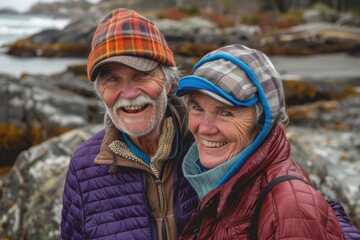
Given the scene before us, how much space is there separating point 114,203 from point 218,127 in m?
0.93

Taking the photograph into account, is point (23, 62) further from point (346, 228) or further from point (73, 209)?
point (346, 228)

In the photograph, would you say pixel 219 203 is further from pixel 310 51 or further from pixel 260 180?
pixel 310 51

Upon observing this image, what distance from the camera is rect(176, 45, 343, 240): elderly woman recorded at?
67.7 inches

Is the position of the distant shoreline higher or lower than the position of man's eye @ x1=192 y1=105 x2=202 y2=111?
lower

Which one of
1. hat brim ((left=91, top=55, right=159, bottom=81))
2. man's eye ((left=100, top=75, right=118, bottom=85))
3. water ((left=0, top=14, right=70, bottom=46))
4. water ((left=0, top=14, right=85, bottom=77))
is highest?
hat brim ((left=91, top=55, right=159, bottom=81))

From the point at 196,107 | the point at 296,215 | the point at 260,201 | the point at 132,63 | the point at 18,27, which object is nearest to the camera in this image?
the point at 296,215

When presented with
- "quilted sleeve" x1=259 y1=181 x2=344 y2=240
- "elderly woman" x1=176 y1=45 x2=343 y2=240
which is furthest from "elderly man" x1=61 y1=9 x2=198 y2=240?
"quilted sleeve" x1=259 y1=181 x2=344 y2=240

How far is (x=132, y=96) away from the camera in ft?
8.65

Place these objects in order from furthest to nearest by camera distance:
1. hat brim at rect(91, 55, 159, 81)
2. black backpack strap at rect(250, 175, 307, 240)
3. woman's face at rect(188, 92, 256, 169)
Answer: hat brim at rect(91, 55, 159, 81) < woman's face at rect(188, 92, 256, 169) < black backpack strap at rect(250, 175, 307, 240)

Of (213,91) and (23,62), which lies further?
(23,62)

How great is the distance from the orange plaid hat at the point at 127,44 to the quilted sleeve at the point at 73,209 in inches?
28.1

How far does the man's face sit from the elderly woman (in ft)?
1.51

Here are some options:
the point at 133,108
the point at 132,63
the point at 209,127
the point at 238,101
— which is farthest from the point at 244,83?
the point at 133,108

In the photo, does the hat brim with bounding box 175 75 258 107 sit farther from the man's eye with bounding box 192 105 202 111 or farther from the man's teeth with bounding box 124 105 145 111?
the man's teeth with bounding box 124 105 145 111
